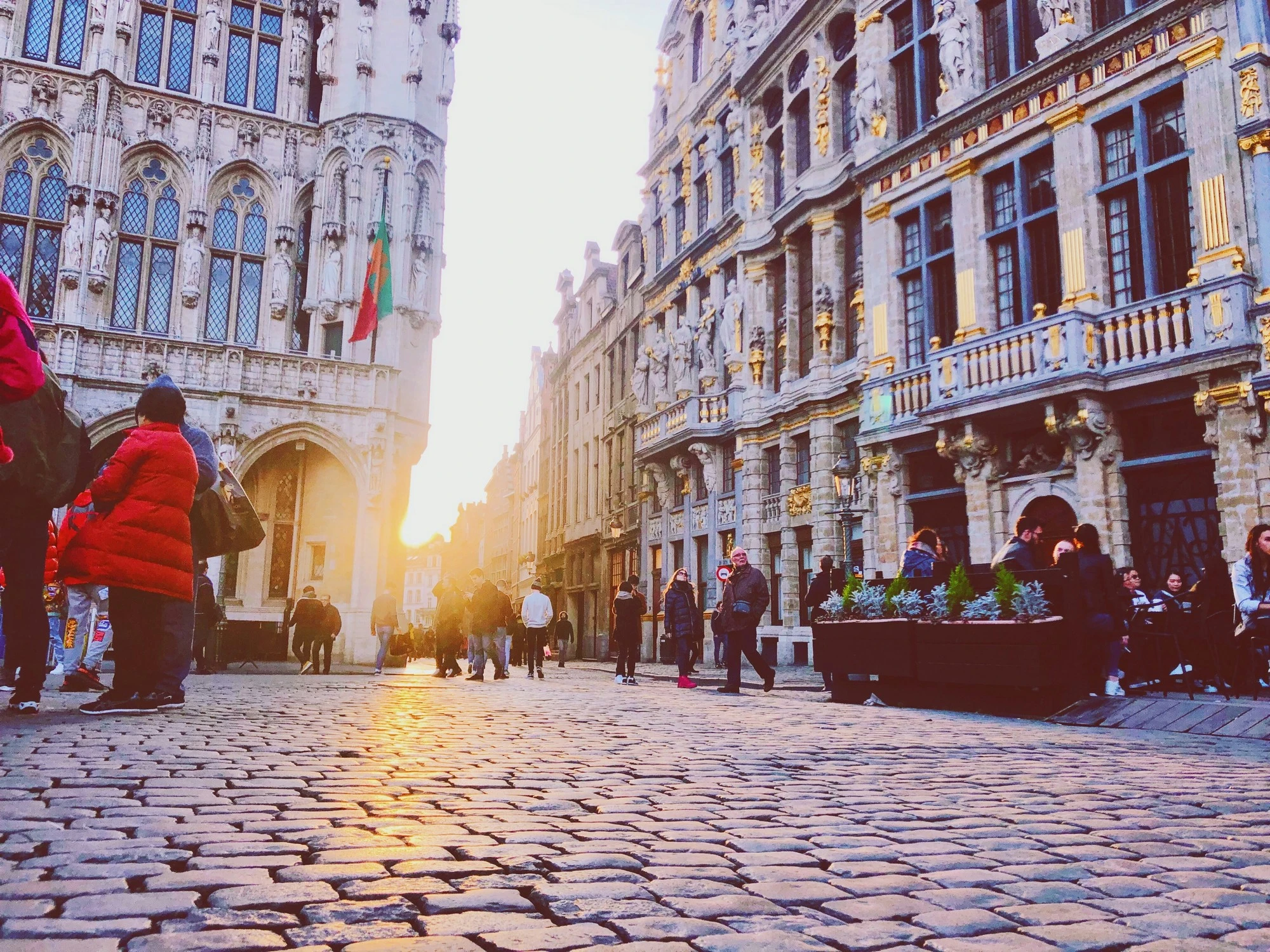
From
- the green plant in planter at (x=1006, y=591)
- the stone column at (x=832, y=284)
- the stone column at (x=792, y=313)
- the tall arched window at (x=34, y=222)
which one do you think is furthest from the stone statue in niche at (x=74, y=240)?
the green plant in planter at (x=1006, y=591)

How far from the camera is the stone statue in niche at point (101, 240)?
23.5m

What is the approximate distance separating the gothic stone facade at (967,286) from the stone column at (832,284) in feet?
0.28

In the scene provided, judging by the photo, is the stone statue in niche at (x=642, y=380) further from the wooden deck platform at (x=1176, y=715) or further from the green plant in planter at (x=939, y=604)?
the wooden deck platform at (x=1176, y=715)

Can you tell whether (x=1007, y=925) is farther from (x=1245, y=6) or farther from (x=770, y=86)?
(x=770, y=86)

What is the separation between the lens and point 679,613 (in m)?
15.2

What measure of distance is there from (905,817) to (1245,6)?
15113 millimetres

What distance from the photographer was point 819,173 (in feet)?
76.3

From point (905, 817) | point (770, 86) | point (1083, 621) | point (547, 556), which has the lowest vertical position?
Result: point (905, 817)

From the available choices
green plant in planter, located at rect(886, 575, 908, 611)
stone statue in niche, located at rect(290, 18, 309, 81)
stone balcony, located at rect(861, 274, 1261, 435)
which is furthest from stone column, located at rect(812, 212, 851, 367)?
stone statue in niche, located at rect(290, 18, 309, 81)

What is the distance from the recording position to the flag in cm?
2350

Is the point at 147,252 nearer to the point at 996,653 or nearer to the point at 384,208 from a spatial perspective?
the point at 384,208

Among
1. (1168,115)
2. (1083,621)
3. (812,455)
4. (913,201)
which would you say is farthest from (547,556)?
(1083,621)

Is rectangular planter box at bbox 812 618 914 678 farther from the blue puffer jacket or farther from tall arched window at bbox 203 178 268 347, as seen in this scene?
tall arched window at bbox 203 178 268 347

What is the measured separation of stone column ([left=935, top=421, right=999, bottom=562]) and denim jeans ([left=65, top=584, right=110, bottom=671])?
13.3 meters
